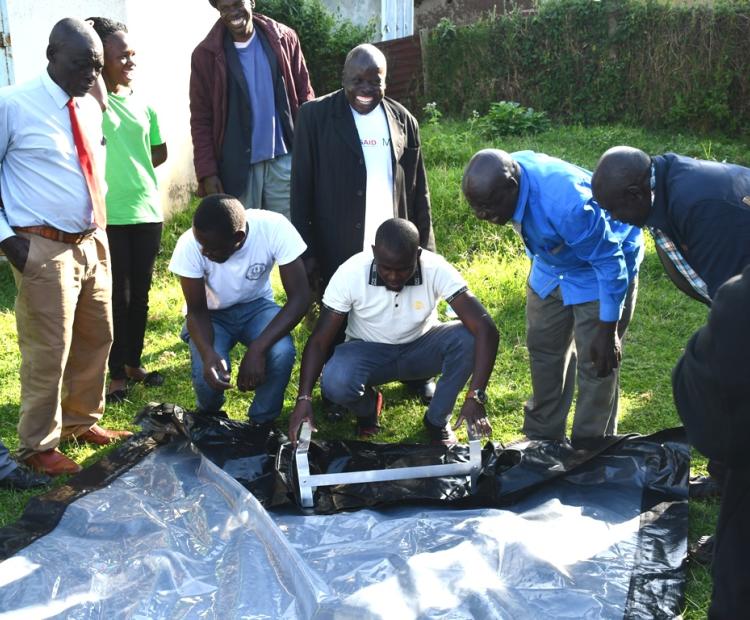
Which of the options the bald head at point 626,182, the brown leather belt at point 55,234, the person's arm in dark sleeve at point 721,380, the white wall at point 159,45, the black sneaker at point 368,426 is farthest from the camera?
the white wall at point 159,45

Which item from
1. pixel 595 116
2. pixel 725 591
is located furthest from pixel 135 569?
pixel 595 116

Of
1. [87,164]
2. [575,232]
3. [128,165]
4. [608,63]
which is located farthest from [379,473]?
[608,63]

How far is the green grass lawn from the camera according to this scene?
4.67 meters

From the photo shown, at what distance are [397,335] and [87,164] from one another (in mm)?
1716

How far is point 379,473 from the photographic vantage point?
12.4 ft

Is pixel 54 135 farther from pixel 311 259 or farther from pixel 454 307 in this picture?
pixel 454 307

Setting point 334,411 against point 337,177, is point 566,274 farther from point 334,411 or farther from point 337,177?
point 334,411

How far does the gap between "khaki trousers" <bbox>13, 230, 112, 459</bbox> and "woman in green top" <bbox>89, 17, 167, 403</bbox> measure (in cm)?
53

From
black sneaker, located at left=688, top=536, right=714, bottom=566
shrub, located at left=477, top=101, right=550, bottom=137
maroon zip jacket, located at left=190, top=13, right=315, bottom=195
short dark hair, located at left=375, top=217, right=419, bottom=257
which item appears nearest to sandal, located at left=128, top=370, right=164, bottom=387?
maroon zip jacket, located at left=190, top=13, right=315, bottom=195

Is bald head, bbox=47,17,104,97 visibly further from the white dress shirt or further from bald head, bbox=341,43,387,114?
bald head, bbox=341,43,387,114

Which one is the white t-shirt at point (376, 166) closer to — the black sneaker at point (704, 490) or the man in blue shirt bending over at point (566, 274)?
the man in blue shirt bending over at point (566, 274)

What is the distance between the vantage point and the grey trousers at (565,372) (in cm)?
403

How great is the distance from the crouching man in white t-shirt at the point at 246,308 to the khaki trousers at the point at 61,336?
1.39 ft

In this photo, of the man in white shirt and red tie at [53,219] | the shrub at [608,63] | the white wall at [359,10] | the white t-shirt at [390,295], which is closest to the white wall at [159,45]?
the man in white shirt and red tie at [53,219]
